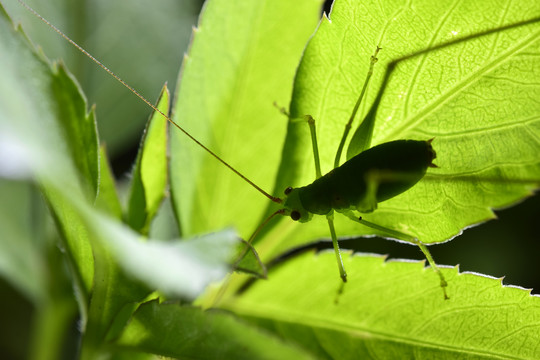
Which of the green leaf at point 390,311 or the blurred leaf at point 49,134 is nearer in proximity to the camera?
the blurred leaf at point 49,134

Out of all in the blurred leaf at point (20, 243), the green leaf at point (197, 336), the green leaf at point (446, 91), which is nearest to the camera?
the green leaf at point (197, 336)

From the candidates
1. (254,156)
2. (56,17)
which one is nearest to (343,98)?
(254,156)

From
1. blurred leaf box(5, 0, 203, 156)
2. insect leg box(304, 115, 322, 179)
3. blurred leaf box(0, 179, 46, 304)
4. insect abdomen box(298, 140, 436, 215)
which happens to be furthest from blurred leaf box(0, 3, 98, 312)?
blurred leaf box(5, 0, 203, 156)

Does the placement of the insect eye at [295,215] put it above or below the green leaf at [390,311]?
above

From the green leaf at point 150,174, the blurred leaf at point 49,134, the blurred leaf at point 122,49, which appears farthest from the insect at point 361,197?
the blurred leaf at point 122,49

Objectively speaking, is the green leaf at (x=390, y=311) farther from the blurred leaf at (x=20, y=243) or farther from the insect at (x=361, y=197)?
the blurred leaf at (x=20, y=243)

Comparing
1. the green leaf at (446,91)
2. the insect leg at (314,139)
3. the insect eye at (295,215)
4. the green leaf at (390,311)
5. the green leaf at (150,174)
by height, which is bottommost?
the green leaf at (390,311)

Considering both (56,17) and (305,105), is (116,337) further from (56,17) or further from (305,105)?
(56,17)
